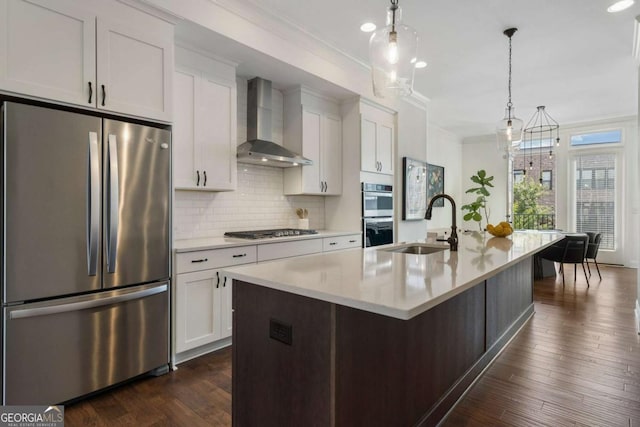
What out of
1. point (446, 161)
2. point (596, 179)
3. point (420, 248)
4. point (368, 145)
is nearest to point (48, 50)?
point (420, 248)

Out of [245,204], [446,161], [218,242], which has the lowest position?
[218,242]

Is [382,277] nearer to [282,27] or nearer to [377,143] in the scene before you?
[282,27]

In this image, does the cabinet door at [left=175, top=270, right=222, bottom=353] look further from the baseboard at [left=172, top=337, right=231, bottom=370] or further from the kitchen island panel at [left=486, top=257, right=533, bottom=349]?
the kitchen island panel at [left=486, top=257, right=533, bottom=349]

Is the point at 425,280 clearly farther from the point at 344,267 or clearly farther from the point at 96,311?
the point at 96,311

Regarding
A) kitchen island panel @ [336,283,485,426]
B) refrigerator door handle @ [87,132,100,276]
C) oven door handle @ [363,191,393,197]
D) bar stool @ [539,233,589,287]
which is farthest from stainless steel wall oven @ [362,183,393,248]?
refrigerator door handle @ [87,132,100,276]

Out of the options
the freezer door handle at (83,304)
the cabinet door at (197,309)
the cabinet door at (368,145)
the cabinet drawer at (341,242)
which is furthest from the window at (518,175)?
the freezer door handle at (83,304)

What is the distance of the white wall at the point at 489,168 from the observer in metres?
8.01

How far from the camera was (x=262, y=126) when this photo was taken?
12.3 ft

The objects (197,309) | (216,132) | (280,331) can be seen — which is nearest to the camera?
(280,331)

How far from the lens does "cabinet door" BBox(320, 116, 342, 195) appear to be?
4406 millimetres

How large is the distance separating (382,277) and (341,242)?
2597 mm

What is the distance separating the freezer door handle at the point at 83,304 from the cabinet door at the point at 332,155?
8.06 feet

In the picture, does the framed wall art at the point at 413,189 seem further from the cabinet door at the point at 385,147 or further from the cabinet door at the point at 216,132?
the cabinet door at the point at 216,132

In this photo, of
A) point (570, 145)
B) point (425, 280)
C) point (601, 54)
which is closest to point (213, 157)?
point (425, 280)
